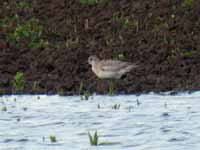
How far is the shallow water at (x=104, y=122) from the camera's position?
16.6m

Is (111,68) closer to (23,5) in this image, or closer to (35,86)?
(35,86)

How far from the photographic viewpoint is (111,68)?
23.7 metres

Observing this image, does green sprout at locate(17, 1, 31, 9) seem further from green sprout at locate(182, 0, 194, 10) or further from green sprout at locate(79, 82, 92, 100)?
green sprout at locate(79, 82, 92, 100)

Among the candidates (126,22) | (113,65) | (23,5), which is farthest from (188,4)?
(113,65)

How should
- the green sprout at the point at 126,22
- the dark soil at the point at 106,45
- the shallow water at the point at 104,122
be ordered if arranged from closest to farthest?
1. the shallow water at the point at 104,122
2. the dark soil at the point at 106,45
3. the green sprout at the point at 126,22

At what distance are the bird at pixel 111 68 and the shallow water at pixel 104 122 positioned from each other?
1572 millimetres

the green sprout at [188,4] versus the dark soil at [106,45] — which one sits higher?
the green sprout at [188,4]

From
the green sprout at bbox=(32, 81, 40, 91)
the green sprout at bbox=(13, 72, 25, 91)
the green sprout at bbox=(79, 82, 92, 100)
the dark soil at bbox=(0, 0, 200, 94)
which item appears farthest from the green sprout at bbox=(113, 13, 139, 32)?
the green sprout at bbox=(13, 72, 25, 91)

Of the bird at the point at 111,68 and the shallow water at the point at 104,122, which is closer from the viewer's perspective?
the shallow water at the point at 104,122

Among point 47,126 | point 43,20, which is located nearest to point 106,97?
point 47,126

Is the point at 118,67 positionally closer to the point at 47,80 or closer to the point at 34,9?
the point at 47,80

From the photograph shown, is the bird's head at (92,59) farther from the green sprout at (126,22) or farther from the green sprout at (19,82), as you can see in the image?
the green sprout at (126,22)

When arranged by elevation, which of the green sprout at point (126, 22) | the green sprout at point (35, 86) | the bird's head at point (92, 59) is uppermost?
the green sprout at point (126, 22)

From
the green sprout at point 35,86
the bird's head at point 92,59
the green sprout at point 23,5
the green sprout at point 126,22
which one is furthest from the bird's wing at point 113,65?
the green sprout at point 23,5
